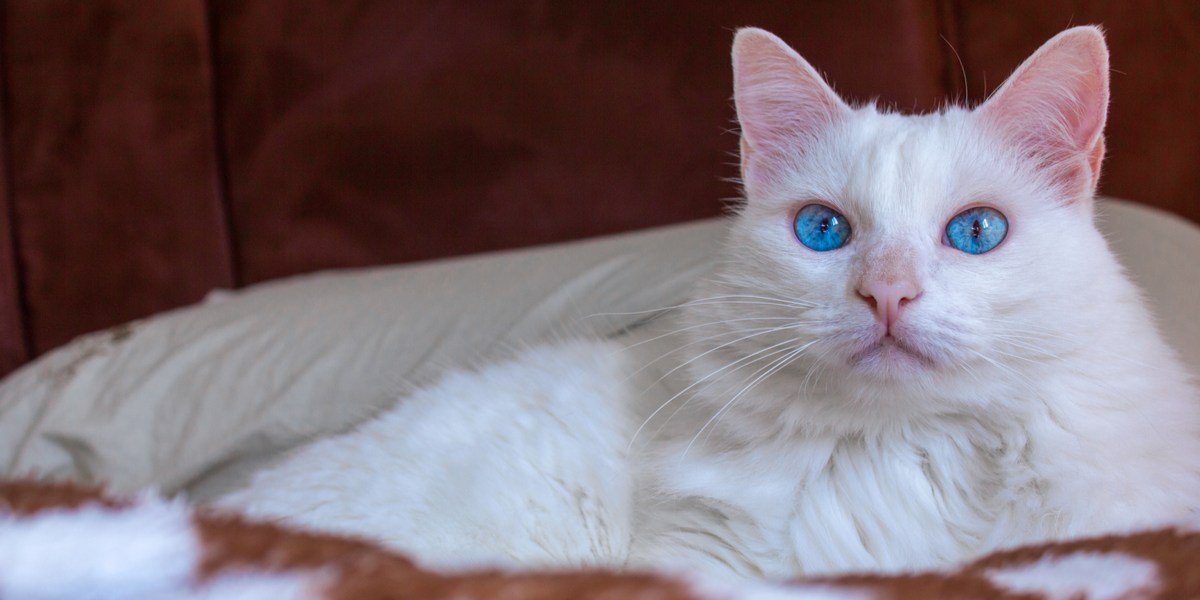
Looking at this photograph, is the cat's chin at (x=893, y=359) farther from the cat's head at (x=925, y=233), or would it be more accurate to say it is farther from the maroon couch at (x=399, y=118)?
the maroon couch at (x=399, y=118)

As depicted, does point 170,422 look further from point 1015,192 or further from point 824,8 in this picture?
point 824,8

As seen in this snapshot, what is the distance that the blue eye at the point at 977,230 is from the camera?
993mm

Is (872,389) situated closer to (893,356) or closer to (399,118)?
(893,356)

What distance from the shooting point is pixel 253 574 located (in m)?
0.50

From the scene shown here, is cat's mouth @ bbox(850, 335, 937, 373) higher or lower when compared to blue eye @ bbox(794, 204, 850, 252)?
lower

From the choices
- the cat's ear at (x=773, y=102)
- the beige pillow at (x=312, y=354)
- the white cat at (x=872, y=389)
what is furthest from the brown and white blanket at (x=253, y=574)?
the beige pillow at (x=312, y=354)

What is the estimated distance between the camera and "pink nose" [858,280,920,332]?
0.92 meters

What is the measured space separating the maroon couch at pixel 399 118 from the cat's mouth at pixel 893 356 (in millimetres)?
1203

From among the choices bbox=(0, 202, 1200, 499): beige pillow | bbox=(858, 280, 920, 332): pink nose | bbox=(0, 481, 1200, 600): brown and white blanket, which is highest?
bbox=(858, 280, 920, 332): pink nose

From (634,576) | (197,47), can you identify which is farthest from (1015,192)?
(197,47)

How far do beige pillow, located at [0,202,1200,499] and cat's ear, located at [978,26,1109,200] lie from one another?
60cm

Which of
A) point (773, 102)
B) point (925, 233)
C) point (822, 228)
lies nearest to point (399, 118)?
point (773, 102)

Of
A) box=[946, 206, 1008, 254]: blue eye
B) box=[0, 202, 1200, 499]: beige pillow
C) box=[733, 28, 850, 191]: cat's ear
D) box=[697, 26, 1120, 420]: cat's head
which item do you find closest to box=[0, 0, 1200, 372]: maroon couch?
box=[0, 202, 1200, 499]: beige pillow

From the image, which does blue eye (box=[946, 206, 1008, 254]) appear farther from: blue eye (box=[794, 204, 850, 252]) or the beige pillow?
the beige pillow
